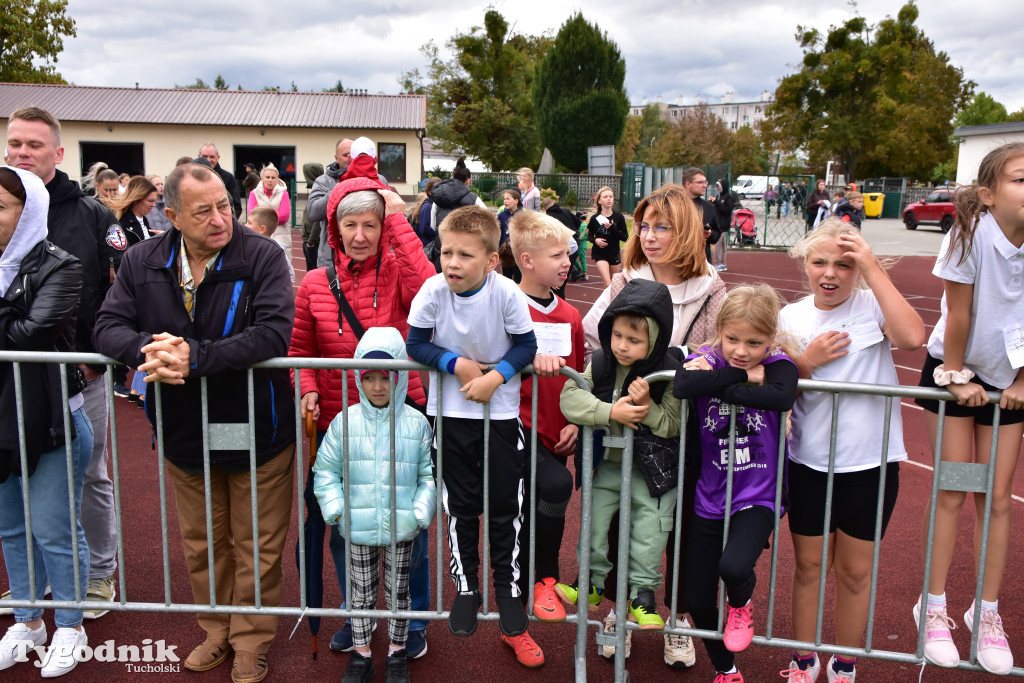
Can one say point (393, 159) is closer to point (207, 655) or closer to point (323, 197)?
point (323, 197)

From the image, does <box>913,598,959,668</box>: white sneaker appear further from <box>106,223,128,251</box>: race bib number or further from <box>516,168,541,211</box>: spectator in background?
<box>516,168,541,211</box>: spectator in background

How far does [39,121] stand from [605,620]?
143 inches

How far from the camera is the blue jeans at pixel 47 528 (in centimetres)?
329

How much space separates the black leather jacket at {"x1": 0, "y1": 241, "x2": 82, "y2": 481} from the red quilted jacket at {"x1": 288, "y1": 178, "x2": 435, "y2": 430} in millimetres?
929

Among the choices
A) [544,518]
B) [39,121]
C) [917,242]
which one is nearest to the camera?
[544,518]

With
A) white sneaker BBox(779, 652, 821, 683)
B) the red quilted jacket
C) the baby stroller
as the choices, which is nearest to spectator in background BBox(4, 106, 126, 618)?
the red quilted jacket

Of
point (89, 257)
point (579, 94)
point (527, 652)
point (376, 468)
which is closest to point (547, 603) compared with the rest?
point (527, 652)

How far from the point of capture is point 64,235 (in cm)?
→ 358

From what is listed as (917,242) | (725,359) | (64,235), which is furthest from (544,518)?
(917,242)

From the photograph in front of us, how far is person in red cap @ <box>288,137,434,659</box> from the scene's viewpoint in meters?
3.41

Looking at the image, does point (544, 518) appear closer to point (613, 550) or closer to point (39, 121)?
point (613, 550)

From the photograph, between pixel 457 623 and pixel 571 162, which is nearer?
pixel 457 623

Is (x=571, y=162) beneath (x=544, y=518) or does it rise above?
above

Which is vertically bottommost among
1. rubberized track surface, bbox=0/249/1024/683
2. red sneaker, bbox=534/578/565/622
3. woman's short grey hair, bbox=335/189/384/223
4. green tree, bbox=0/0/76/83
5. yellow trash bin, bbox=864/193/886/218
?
rubberized track surface, bbox=0/249/1024/683
